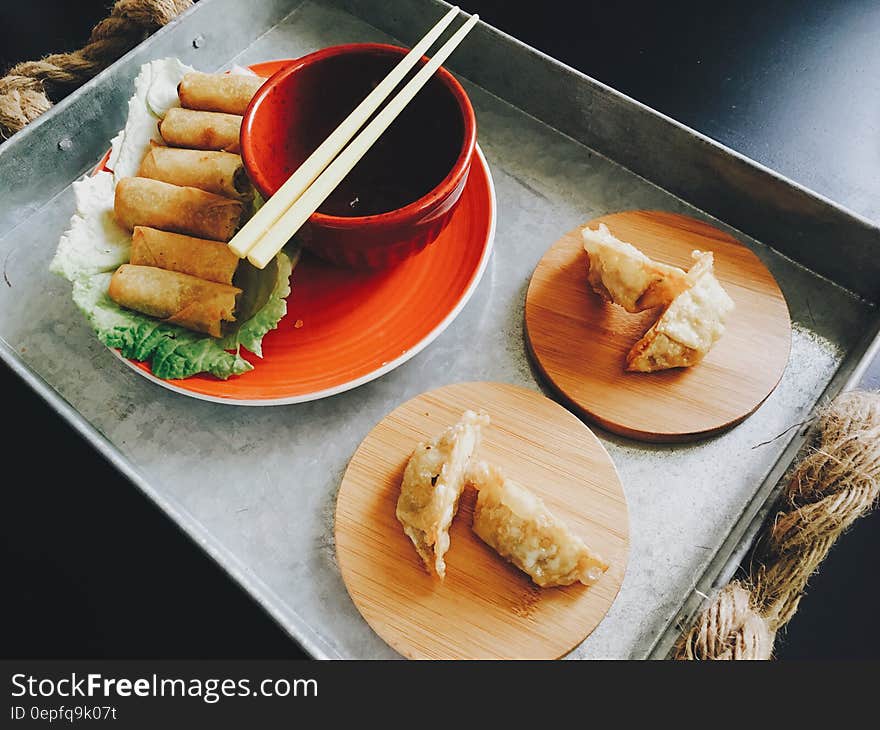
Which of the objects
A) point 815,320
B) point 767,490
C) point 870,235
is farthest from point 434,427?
point 870,235

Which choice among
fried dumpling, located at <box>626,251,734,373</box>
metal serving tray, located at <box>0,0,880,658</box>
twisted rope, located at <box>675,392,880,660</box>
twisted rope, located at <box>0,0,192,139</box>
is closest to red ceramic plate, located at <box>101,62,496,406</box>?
metal serving tray, located at <box>0,0,880,658</box>

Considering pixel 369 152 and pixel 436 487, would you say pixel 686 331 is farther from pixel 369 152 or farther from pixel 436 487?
pixel 369 152

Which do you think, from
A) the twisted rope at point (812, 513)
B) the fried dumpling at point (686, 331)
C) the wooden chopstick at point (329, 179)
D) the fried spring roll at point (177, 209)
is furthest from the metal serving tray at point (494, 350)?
the wooden chopstick at point (329, 179)

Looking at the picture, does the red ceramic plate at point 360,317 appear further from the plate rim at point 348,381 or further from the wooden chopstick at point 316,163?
the wooden chopstick at point 316,163

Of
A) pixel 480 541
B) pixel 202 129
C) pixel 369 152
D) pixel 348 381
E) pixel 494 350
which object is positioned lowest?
pixel 480 541

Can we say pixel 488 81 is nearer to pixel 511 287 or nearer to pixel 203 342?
pixel 511 287

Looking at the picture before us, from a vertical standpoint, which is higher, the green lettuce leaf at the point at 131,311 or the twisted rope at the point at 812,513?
the twisted rope at the point at 812,513

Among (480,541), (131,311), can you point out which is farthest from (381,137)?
(480,541)
